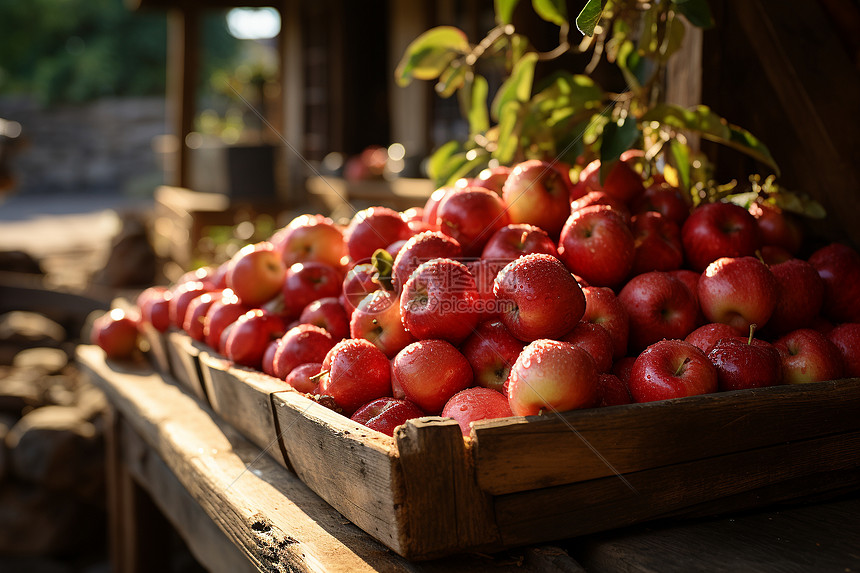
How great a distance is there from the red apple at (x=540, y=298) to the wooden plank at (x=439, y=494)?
31 cm

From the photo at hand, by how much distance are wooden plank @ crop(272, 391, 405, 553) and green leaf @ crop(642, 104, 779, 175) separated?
105cm

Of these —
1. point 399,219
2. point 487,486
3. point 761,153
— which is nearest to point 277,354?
point 399,219

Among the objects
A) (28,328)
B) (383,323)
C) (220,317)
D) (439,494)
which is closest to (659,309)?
(383,323)

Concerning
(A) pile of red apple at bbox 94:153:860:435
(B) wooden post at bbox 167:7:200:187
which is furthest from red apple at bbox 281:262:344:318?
(B) wooden post at bbox 167:7:200:187

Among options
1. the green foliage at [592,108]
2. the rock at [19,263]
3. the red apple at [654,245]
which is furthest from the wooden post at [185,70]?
the red apple at [654,245]

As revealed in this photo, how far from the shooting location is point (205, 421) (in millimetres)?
1646

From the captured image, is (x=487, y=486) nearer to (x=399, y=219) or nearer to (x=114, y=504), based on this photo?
(x=399, y=219)

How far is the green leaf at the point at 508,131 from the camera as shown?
6.49ft

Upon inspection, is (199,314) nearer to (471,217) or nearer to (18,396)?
(471,217)

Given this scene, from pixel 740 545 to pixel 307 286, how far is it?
3.39 feet

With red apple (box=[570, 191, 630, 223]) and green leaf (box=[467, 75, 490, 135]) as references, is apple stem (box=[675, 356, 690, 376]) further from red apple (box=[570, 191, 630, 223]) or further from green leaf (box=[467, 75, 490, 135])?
green leaf (box=[467, 75, 490, 135])

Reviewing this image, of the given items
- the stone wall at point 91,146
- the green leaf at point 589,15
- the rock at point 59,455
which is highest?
the stone wall at point 91,146

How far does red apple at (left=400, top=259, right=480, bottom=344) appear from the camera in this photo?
1.26m

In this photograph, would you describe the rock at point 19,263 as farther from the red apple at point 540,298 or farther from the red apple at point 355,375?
the red apple at point 540,298
